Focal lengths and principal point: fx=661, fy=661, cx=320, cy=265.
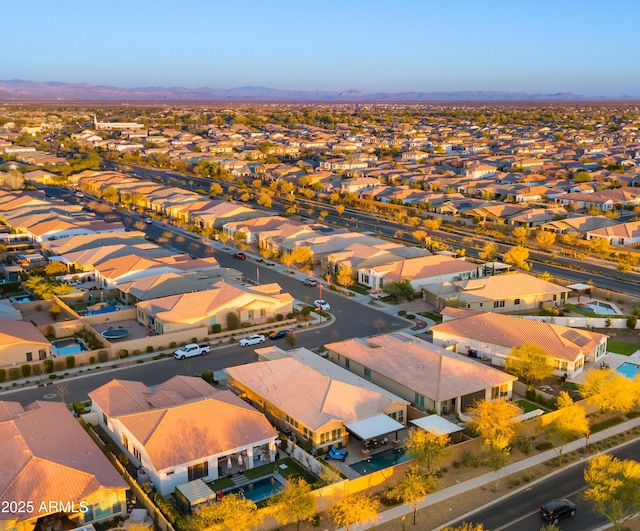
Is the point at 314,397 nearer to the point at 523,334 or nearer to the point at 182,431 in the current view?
the point at 182,431

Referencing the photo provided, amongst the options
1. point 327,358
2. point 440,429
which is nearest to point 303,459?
point 440,429

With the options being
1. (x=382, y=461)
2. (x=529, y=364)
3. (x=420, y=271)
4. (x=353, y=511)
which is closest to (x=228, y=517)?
(x=353, y=511)

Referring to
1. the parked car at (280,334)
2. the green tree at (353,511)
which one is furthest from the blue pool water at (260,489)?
the parked car at (280,334)

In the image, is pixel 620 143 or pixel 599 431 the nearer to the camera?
pixel 599 431

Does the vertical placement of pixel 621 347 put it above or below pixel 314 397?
below

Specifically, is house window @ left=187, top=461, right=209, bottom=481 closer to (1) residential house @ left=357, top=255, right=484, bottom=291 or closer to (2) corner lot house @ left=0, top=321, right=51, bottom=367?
(2) corner lot house @ left=0, top=321, right=51, bottom=367

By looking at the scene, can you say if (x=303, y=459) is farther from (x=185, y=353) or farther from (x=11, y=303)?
(x=11, y=303)
